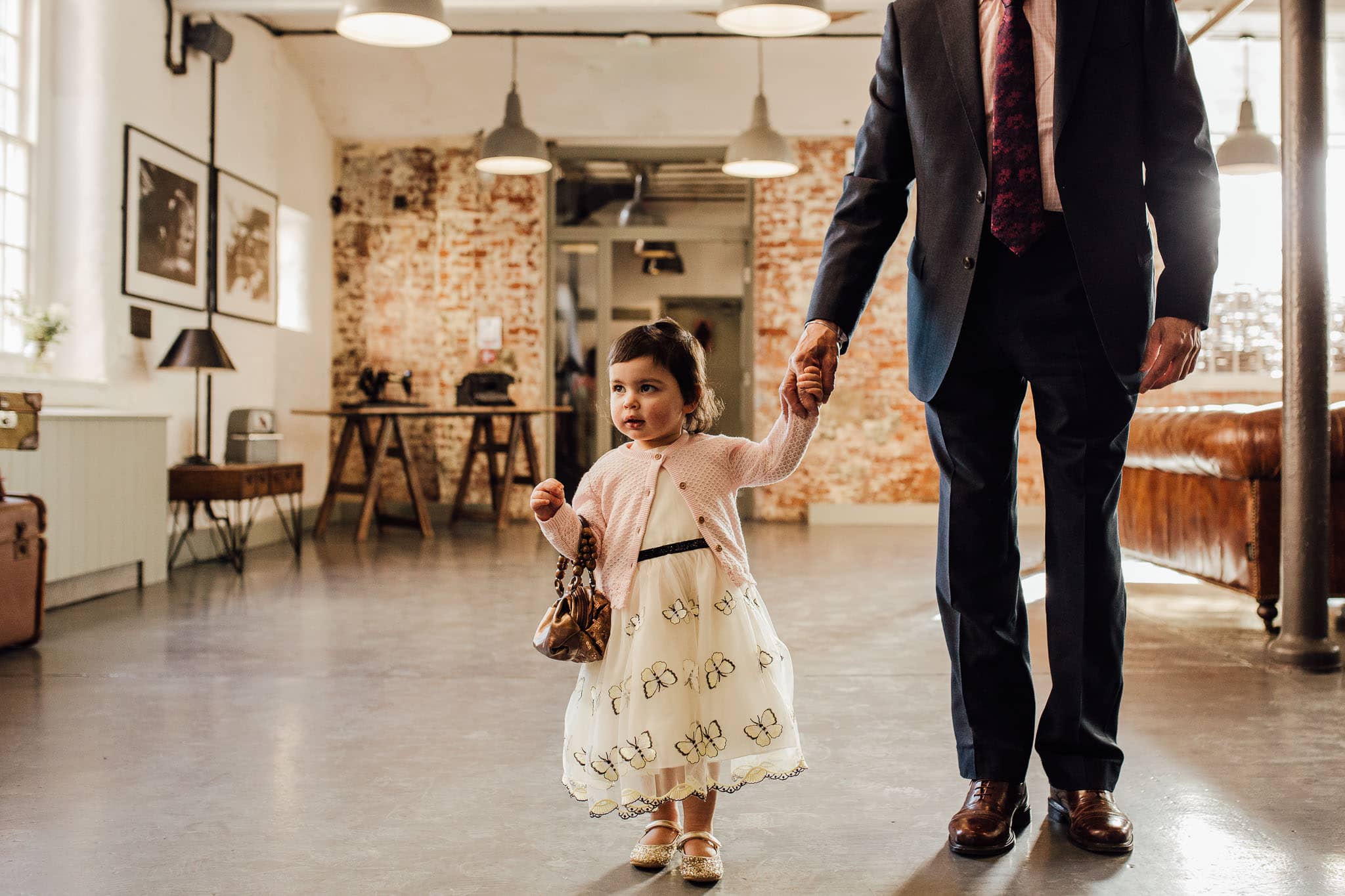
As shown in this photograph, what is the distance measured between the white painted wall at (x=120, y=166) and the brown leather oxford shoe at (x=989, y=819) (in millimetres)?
4389

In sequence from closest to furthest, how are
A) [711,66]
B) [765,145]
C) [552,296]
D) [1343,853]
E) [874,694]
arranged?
[1343,853], [874,694], [765,145], [711,66], [552,296]

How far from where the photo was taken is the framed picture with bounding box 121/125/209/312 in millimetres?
5582

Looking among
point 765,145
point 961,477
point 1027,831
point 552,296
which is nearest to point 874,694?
point 1027,831

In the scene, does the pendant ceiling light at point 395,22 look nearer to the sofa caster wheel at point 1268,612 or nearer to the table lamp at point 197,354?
the table lamp at point 197,354

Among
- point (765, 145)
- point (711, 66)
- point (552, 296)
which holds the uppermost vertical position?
point (711, 66)

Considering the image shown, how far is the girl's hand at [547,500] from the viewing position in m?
1.64

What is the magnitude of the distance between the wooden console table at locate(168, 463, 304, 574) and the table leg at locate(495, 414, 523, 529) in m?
2.00

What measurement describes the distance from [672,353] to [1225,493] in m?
2.79

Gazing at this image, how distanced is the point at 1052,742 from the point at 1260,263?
28.3ft

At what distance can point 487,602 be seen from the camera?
4.53 m

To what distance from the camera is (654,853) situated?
174cm

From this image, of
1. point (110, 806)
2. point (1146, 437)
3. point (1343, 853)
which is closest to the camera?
point (1343, 853)

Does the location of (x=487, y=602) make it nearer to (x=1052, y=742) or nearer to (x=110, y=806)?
(x=110, y=806)

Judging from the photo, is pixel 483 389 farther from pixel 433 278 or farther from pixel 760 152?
pixel 760 152
